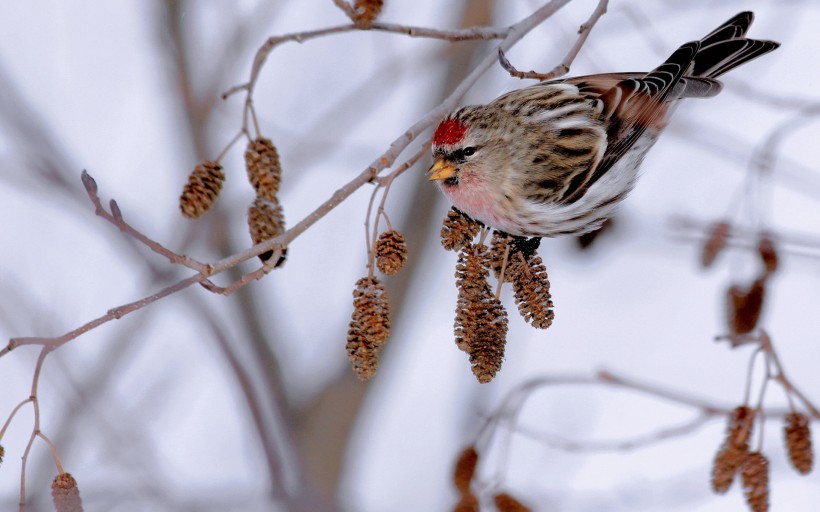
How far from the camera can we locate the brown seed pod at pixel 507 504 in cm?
179

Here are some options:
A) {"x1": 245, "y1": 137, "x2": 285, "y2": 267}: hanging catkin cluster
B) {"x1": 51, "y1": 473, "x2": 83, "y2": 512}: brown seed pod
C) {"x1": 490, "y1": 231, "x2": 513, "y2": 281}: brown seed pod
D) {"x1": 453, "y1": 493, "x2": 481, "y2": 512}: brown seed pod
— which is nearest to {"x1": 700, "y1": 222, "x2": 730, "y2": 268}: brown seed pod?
{"x1": 490, "y1": 231, "x2": 513, "y2": 281}: brown seed pod

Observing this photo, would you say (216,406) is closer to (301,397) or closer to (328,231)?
(301,397)

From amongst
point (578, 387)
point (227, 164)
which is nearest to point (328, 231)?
point (227, 164)

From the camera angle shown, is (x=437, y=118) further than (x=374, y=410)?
No

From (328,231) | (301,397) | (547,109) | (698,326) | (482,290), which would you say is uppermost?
(328,231)

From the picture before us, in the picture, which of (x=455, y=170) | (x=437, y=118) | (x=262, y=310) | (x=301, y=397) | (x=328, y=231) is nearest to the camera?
(x=437, y=118)

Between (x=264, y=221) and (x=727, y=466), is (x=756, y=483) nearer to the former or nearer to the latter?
(x=727, y=466)

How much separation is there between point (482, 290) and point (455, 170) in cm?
37

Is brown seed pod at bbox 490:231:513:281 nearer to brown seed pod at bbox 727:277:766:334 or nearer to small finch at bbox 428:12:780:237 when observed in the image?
small finch at bbox 428:12:780:237

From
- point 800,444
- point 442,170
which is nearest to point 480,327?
point 442,170

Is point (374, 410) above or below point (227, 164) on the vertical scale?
below

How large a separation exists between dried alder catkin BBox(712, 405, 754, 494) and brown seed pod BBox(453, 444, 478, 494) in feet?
1.39

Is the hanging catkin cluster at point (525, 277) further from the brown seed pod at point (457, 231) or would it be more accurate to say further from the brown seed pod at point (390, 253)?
the brown seed pod at point (390, 253)

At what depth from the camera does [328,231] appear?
4355mm
